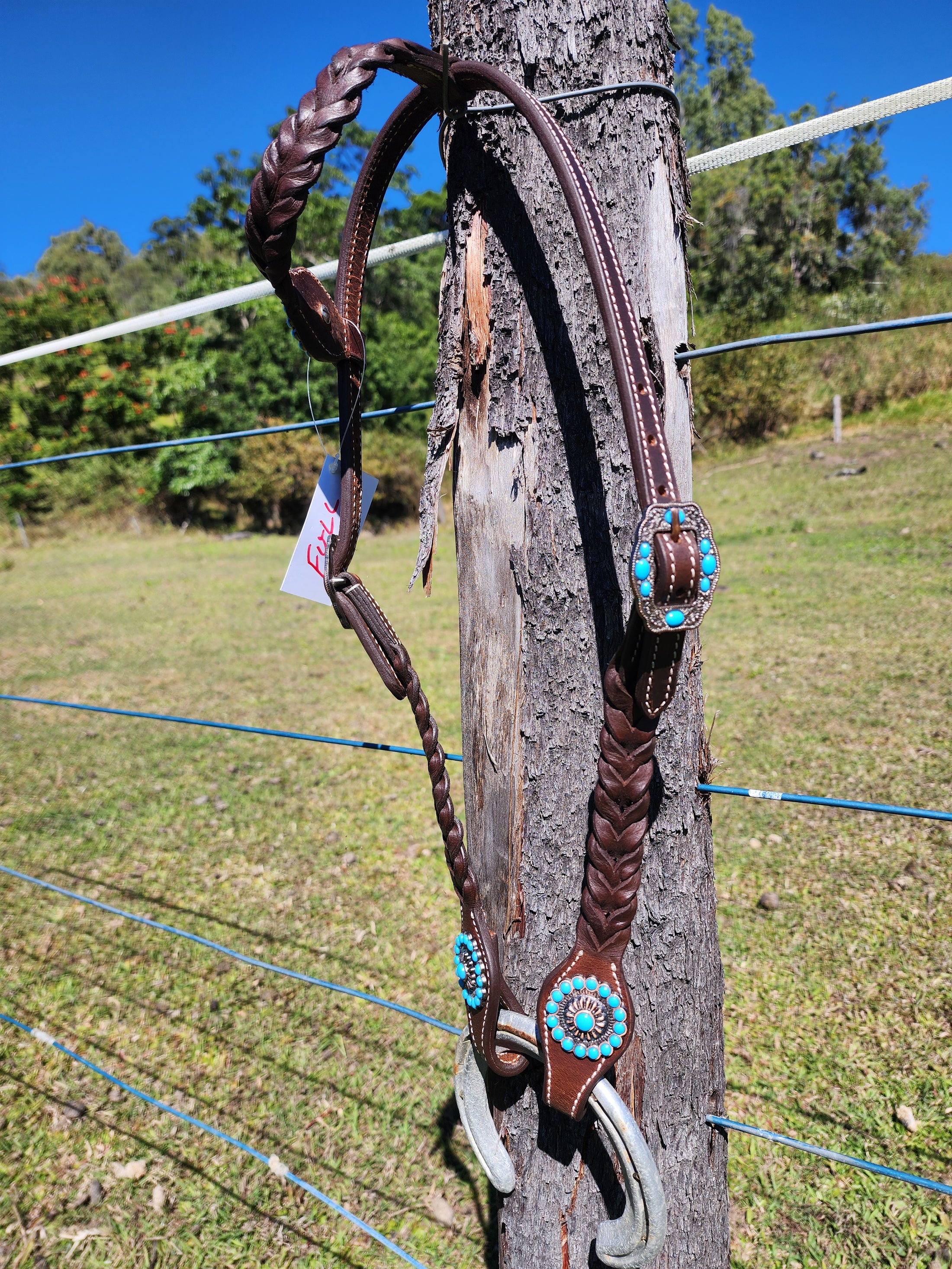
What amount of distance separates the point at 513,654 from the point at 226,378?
19745 mm

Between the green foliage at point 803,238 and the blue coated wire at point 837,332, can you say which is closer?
the blue coated wire at point 837,332

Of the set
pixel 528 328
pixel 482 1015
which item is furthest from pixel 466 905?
pixel 528 328

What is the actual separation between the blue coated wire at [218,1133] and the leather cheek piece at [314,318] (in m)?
1.30

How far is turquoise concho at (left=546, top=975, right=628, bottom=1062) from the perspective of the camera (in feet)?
3.09

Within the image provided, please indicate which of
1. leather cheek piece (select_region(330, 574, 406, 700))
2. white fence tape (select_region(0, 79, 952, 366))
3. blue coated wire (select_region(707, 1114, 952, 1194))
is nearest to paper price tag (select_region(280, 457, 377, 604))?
leather cheek piece (select_region(330, 574, 406, 700))

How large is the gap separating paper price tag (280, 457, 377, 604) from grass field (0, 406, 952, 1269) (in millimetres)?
1625

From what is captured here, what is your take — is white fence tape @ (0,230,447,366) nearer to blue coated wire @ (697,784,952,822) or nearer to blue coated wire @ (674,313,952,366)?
blue coated wire @ (674,313,952,366)

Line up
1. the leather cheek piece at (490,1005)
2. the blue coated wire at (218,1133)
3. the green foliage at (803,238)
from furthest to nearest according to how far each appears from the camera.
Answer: the green foliage at (803,238)
the blue coated wire at (218,1133)
the leather cheek piece at (490,1005)

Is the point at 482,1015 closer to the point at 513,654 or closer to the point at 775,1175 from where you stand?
the point at 513,654

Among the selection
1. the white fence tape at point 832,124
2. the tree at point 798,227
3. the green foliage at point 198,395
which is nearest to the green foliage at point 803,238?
the tree at point 798,227

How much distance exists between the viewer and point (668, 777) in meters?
1.00

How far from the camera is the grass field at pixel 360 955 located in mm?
1935

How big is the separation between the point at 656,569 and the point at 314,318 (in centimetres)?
59

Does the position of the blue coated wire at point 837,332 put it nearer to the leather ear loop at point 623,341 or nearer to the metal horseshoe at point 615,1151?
the leather ear loop at point 623,341
